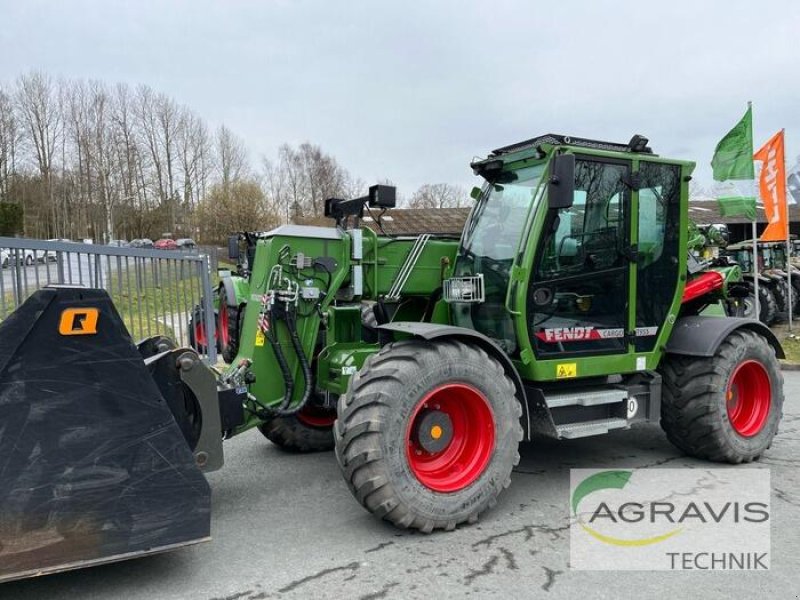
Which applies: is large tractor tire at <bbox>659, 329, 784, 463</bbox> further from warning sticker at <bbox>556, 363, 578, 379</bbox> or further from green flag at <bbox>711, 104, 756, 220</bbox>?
green flag at <bbox>711, 104, 756, 220</bbox>

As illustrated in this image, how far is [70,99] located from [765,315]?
48.7 m

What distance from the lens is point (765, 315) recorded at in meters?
14.2

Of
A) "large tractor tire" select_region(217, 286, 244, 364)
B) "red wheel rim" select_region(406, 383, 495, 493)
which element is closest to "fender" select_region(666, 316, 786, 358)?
"red wheel rim" select_region(406, 383, 495, 493)

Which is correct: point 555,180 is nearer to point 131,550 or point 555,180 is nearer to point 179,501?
point 179,501

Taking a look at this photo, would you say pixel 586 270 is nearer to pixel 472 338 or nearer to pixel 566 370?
pixel 566 370

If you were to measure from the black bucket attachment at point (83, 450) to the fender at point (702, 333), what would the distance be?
12.1 feet

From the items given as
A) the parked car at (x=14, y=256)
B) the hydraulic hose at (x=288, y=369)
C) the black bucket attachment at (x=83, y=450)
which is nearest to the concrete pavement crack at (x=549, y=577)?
the black bucket attachment at (x=83, y=450)

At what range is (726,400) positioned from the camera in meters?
4.92

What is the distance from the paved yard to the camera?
3.06m

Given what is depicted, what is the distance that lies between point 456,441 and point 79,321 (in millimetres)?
2317

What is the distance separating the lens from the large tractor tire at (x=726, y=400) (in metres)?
4.79

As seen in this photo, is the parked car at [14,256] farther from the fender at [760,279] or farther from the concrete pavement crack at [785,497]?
the fender at [760,279]

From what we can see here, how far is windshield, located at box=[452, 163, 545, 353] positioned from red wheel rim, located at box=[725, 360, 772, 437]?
214 centimetres

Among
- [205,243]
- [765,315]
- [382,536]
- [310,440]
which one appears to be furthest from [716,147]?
[205,243]
